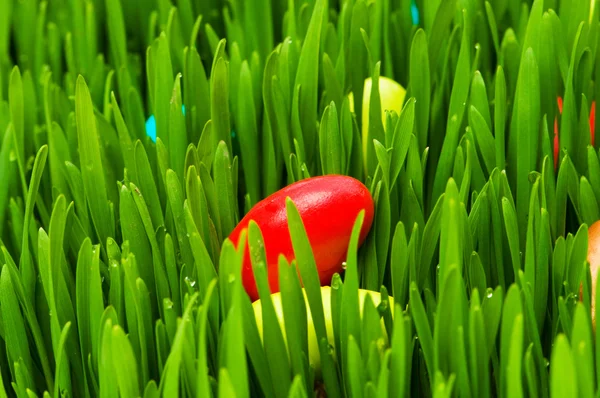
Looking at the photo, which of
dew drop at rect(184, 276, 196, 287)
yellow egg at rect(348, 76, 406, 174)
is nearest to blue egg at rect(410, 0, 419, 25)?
yellow egg at rect(348, 76, 406, 174)

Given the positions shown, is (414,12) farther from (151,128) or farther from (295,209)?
(295,209)

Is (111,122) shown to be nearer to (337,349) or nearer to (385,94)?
(385,94)

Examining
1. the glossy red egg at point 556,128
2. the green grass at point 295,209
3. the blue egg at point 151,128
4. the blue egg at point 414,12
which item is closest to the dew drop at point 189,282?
the green grass at point 295,209

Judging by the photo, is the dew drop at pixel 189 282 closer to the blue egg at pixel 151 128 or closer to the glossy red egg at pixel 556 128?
the blue egg at pixel 151 128

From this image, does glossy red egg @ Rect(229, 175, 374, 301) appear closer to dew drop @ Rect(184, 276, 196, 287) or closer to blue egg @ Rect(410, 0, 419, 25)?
dew drop @ Rect(184, 276, 196, 287)

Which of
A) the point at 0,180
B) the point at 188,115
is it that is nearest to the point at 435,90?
the point at 188,115

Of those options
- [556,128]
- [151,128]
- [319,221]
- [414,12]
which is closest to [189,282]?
[319,221]
